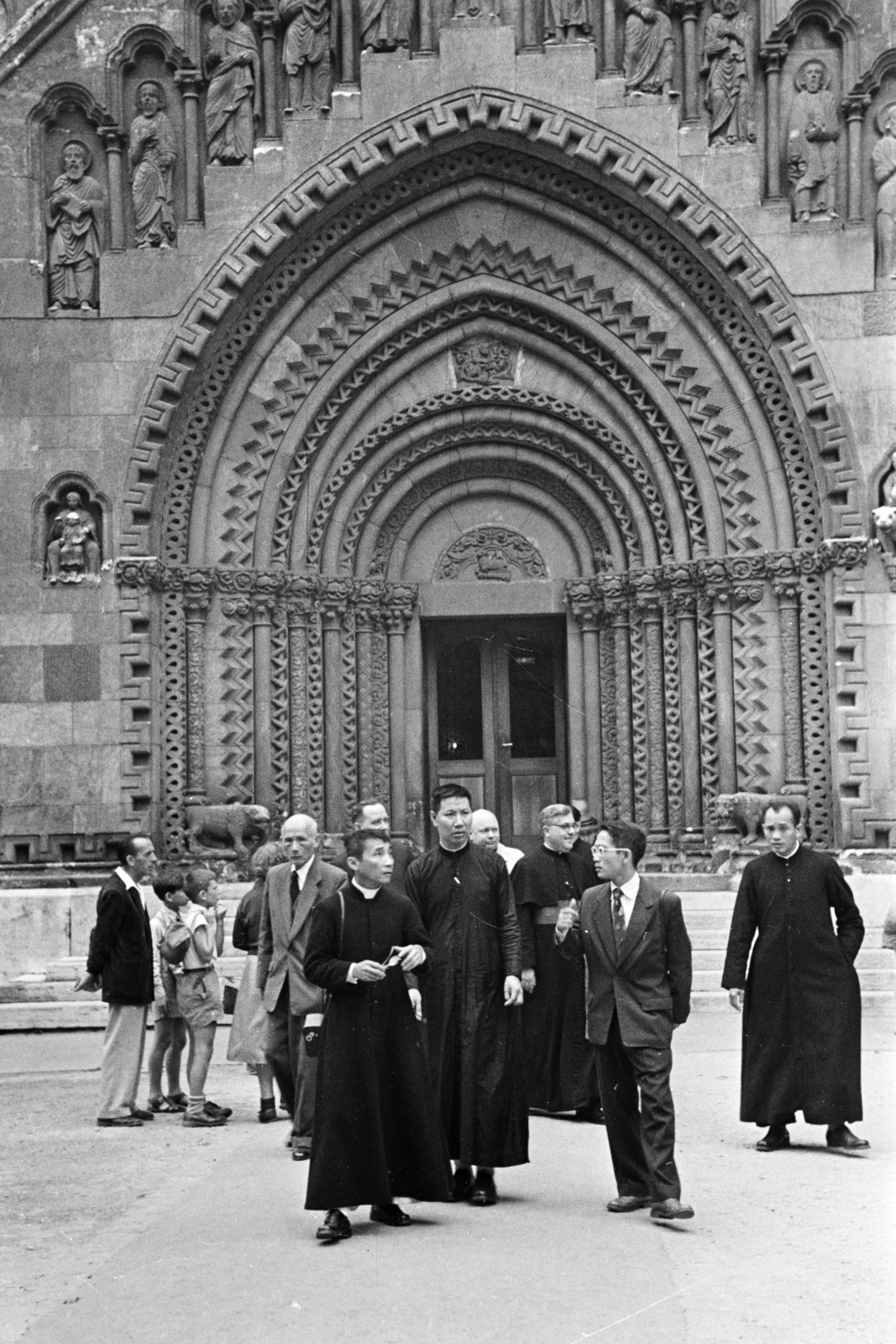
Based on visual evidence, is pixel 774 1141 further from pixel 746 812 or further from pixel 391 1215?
pixel 746 812

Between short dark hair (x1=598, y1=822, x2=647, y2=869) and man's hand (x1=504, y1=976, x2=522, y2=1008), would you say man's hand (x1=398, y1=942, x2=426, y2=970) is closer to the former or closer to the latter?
man's hand (x1=504, y1=976, x2=522, y2=1008)

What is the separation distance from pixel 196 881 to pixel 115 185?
8535 mm

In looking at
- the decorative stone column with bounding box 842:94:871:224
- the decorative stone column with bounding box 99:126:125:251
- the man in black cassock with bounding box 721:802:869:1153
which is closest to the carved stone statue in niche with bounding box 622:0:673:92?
the decorative stone column with bounding box 842:94:871:224

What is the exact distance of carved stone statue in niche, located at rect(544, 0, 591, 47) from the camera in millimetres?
17359

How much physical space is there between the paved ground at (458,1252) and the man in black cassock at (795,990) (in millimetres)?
250

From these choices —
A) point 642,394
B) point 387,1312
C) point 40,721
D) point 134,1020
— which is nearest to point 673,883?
point 642,394

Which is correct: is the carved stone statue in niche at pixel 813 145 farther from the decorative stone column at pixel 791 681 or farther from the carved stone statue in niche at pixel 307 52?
the carved stone statue in niche at pixel 307 52

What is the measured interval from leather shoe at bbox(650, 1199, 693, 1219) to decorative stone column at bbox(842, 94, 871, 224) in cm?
1179

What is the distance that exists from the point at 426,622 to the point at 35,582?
3.99 metres

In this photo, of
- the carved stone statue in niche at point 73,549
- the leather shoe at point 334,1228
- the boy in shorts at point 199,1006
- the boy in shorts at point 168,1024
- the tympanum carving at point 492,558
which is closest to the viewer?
the leather shoe at point 334,1228

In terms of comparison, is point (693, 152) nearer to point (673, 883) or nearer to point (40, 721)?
point (673, 883)

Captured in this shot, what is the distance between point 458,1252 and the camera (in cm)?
689

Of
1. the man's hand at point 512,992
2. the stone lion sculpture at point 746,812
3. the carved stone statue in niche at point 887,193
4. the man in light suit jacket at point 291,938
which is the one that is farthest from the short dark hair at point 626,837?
the carved stone statue in niche at point 887,193

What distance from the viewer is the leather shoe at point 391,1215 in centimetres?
743
